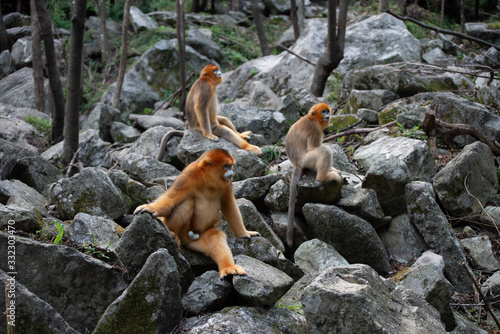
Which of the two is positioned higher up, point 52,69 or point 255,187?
point 52,69

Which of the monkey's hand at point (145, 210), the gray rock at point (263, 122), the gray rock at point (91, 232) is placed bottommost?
the gray rock at point (263, 122)

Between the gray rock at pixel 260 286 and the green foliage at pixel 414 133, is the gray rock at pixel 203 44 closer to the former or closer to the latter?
the green foliage at pixel 414 133

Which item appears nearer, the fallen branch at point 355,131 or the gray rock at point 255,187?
the gray rock at point 255,187

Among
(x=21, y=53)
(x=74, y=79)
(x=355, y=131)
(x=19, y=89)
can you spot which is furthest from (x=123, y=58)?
(x=355, y=131)

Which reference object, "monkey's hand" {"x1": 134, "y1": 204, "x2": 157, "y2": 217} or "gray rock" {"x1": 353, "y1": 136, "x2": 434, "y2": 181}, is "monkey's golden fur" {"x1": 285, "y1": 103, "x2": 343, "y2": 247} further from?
"monkey's hand" {"x1": 134, "y1": 204, "x2": 157, "y2": 217}

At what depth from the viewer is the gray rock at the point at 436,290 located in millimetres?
4992

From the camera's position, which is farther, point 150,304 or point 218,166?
point 218,166

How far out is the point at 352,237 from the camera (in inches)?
269

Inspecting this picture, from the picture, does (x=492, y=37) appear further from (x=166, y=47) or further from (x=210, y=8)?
(x=210, y=8)

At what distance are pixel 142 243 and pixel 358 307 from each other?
7.27 ft

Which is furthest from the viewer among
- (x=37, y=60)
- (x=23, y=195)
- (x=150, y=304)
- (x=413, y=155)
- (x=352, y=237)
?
(x=37, y=60)

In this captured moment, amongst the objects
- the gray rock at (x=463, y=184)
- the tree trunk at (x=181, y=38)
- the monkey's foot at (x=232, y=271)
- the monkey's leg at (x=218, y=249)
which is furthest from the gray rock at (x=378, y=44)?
the monkey's foot at (x=232, y=271)

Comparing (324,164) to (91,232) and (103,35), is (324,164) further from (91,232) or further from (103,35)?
(103,35)

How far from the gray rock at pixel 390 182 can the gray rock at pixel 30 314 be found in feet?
17.6
